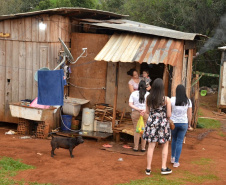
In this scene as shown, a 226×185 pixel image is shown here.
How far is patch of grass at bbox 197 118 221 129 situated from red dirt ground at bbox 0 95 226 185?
117 inches

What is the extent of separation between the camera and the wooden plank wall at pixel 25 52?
10.6 m

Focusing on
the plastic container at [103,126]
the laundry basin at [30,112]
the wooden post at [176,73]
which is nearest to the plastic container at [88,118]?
the plastic container at [103,126]

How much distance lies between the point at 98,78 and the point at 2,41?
354 cm

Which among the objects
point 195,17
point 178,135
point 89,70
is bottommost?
point 178,135

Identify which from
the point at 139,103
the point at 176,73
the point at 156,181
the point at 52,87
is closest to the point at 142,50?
the point at 176,73

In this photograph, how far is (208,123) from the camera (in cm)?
1427

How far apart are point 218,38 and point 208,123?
8383 millimetres

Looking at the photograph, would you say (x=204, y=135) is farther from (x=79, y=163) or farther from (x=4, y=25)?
(x=4, y=25)

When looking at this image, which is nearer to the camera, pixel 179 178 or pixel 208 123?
pixel 179 178

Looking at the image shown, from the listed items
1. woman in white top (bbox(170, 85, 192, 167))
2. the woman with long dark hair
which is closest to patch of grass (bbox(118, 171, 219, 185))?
the woman with long dark hair

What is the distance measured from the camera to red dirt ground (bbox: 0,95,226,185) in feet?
21.5

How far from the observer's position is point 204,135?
1169 cm

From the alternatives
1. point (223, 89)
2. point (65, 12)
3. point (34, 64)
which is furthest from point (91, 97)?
point (223, 89)

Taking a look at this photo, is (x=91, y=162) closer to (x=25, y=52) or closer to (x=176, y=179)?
(x=176, y=179)
